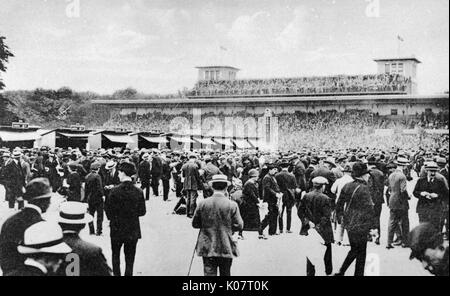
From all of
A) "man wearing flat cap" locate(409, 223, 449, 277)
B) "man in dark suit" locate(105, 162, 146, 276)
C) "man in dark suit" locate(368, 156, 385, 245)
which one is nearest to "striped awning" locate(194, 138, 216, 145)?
"man in dark suit" locate(368, 156, 385, 245)

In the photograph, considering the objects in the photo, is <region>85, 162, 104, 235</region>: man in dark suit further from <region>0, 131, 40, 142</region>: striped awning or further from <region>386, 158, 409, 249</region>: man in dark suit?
<region>386, 158, 409, 249</region>: man in dark suit

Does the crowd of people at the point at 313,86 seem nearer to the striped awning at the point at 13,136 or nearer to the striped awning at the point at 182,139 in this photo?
the striped awning at the point at 182,139

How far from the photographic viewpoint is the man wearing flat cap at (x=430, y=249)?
4.48 meters

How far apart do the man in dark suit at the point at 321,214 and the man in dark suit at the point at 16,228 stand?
10.5 ft

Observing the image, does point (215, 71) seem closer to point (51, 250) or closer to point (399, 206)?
point (399, 206)

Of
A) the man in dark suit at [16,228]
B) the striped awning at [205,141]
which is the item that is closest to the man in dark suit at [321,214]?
the man in dark suit at [16,228]

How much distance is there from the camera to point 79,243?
3746mm

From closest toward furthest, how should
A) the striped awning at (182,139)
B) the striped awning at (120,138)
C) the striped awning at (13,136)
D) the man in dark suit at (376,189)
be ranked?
the man in dark suit at (376,189) < the striped awning at (13,136) < the striped awning at (182,139) < the striped awning at (120,138)

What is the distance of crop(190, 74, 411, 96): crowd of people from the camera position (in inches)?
915

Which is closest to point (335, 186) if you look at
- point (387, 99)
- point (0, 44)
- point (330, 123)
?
point (0, 44)

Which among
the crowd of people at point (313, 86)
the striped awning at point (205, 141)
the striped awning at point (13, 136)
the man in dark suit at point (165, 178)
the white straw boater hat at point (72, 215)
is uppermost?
the crowd of people at point (313, 86)

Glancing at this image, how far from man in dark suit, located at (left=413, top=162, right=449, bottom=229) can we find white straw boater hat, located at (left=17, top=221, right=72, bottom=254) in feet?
12.5

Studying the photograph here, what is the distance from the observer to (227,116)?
23.9 m

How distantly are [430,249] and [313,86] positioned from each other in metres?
21.4
